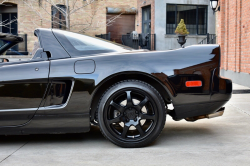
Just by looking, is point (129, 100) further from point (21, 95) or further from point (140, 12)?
point (140, 12)

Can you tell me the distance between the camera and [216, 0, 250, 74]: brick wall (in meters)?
11.4

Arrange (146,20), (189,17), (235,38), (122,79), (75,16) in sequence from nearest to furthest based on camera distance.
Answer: (122,79) → (235,38) → (189,17) → (146,20) → (75,16)

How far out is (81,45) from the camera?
4.34 meters

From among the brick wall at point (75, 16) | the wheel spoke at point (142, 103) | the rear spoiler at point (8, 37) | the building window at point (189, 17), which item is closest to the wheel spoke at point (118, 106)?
the wheel spoke at point (142, 103)

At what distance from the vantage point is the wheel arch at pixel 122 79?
411cm

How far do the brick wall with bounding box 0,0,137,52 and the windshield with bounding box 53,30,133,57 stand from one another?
2049cm

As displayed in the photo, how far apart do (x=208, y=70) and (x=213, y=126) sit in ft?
4.96

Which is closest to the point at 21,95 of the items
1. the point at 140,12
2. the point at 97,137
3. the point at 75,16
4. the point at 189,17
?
the point at 97,137

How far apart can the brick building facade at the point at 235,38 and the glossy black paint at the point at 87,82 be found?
7.31m

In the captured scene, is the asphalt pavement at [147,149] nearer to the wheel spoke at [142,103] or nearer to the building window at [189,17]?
the wheel spoke at [142,103]

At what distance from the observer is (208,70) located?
414 centimetres

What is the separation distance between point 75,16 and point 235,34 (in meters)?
16.3

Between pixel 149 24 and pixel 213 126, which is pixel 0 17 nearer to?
pixel 149 24

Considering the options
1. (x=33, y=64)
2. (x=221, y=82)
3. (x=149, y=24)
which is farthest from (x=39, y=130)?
(x=149, y=24)
